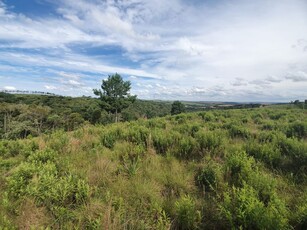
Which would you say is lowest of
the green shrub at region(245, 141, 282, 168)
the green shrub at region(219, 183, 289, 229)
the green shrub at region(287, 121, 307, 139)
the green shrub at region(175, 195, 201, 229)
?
the green shrub at region(175, 195, 201, 229)

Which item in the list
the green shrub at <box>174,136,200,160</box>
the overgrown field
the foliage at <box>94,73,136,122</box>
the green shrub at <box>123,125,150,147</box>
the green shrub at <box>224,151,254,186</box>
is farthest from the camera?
the foliage at <box>94,73,136,122</box>

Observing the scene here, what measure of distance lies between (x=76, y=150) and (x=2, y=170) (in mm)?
1588

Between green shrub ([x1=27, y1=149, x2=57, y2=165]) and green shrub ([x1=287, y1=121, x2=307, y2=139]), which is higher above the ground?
green shrub ([x1=287, y1=121, x2=307, y2=139])

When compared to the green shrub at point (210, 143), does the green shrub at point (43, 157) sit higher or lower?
lower

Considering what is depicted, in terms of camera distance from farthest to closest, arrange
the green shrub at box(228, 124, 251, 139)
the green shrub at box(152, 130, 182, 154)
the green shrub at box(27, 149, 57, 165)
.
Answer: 1. the green shrub at box(228, 124, 251, 139)
2. the green shrub at box(152, 130, 182, 154)
3. the green shrub at box(27, 149, 57, 165)

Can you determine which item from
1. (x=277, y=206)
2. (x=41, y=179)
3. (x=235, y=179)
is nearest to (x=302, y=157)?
(x=235, y=179)

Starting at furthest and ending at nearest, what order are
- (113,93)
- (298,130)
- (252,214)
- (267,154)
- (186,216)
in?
(113,93) → (298,130) → (267,154) → (186,216) → (252,214)

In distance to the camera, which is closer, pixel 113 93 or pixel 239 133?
pixel 239 133

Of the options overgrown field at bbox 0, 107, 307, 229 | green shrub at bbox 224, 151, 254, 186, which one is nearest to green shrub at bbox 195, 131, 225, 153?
overgrown field at bbox 0, 107, 307, 229

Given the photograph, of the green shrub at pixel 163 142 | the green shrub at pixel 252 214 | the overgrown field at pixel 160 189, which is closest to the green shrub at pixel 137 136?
the green shrub at pixel 163 142

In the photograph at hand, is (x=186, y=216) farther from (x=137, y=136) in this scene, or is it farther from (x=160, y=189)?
(x=137, y=136)

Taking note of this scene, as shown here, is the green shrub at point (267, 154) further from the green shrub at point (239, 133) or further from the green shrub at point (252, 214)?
the green shrub at point (239, 133)

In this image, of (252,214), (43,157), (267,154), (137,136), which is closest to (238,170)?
(267,154)

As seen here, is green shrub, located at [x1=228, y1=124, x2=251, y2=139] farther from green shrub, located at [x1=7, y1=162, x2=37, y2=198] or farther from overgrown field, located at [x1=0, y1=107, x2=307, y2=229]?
green shrub, located at [x1=7, y1=162, x2=37, y2=198]
